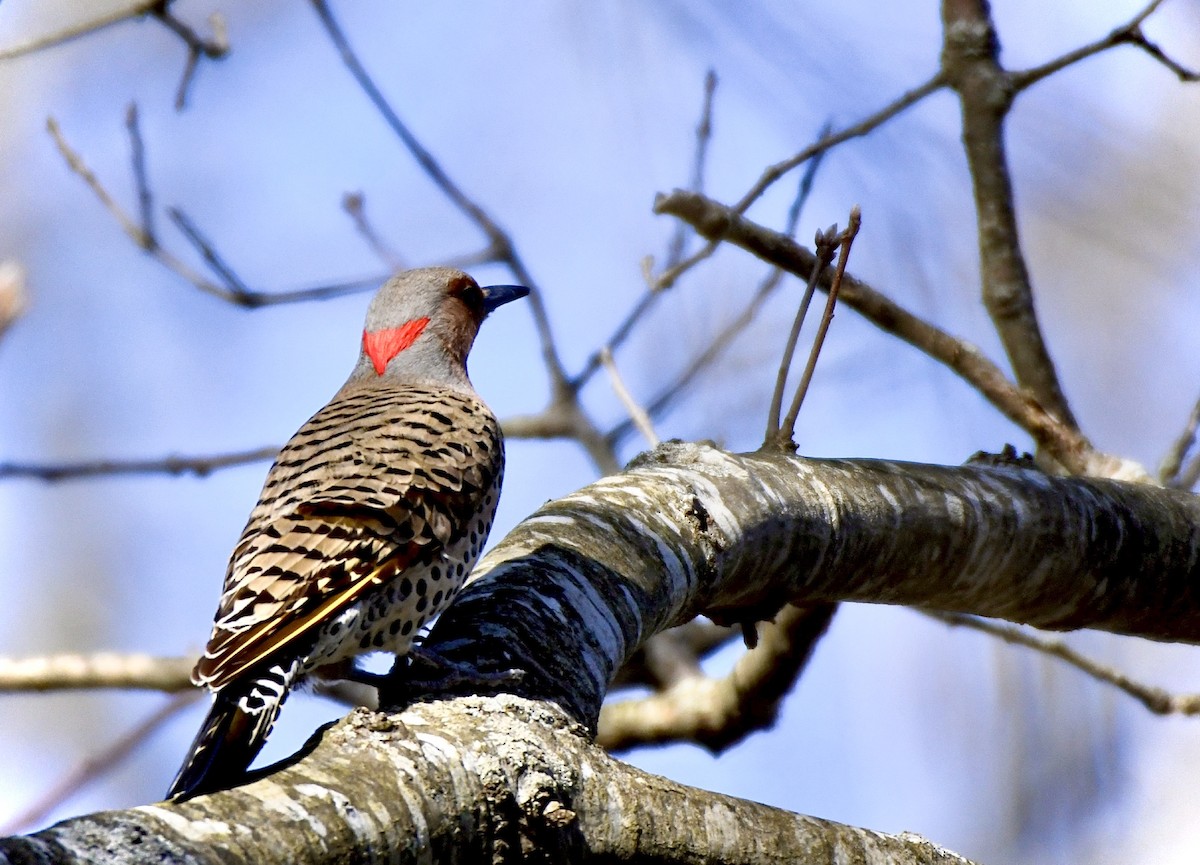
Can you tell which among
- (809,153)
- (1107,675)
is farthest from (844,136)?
(1107,675)

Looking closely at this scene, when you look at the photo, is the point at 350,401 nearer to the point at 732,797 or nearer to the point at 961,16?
the point at 732,797

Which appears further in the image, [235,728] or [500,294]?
[500,294]

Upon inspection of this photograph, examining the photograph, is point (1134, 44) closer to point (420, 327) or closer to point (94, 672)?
point (420, 327)

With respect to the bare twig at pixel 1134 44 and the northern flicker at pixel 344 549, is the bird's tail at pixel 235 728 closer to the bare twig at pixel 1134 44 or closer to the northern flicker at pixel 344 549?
the northern flicker at pixel 344 549

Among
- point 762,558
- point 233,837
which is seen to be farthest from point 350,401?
point 233,837

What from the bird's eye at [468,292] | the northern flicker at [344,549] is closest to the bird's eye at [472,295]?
the bird's eye at [468,292]

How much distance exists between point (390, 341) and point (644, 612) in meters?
1.89

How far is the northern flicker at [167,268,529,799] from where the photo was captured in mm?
2496

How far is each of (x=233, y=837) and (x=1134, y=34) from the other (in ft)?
12.3

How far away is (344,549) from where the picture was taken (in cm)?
284

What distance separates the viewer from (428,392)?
154 inches

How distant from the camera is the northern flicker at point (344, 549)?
2.50 m

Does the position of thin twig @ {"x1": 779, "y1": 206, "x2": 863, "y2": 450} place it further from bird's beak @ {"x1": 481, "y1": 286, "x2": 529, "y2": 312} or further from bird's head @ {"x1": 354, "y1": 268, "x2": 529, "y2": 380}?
bird's beak @ {"x1": 481, "y1": 286, "x2": 529, "y2": 312}

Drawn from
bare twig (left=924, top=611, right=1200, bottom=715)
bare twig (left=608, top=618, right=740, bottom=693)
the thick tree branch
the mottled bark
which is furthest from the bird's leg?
bare twig (left=608, top=618, right=740, bottom=693)
